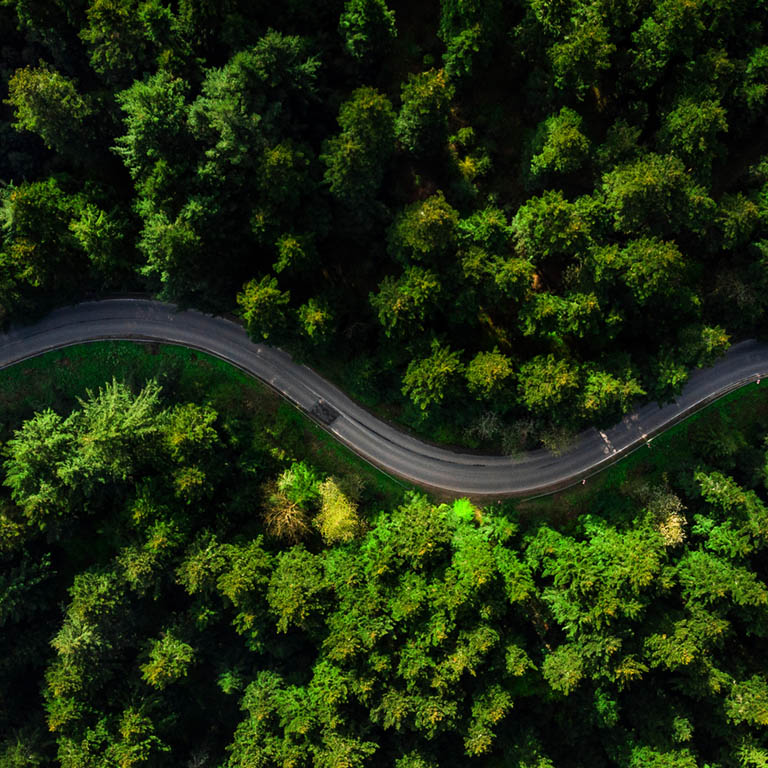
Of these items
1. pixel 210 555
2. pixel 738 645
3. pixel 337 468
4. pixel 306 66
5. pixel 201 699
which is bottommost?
pixel 201 699

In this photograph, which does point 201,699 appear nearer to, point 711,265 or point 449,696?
point 449,696

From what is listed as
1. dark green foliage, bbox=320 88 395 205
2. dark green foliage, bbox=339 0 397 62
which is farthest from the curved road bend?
dark green foliage, bbox=339 0 397 62

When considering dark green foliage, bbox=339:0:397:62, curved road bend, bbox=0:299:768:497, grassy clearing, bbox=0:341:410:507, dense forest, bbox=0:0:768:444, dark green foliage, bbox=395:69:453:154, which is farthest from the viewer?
grassy clearing, bbox=0:341:410:507

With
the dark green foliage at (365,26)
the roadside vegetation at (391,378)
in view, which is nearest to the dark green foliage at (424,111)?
the roadside vegetation at (391,378)

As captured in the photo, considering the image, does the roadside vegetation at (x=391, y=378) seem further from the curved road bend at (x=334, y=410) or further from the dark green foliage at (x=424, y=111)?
the curved road bend at (x=334, y=410)

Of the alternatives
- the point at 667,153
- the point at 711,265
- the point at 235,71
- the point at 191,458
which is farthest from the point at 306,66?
the point at 711,265

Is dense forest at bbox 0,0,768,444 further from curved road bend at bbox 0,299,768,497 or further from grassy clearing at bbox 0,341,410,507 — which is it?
grassy clearing at bbox 0,341,410,507
